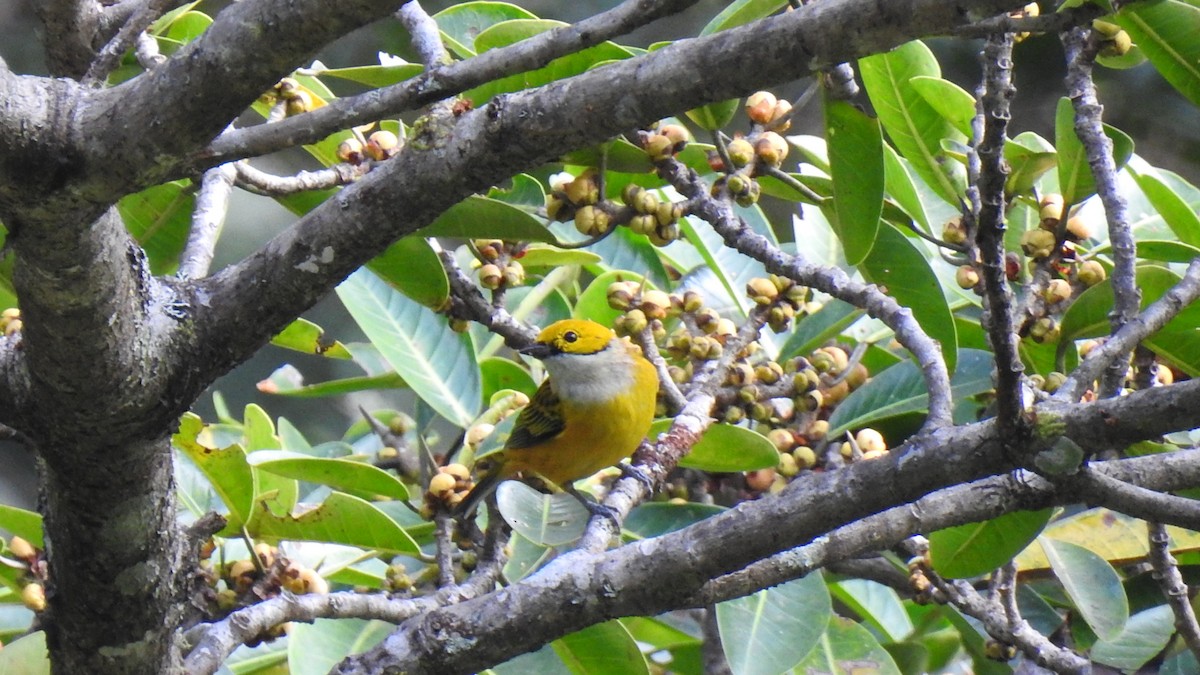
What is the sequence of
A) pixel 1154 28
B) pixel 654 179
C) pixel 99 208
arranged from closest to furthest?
pixel 99 208 → pixel 1154 28 → pixel 654 179

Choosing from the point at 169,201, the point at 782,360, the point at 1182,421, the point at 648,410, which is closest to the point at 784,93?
the point at 648,410

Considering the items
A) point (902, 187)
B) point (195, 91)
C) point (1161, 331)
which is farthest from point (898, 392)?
point (195, 91)

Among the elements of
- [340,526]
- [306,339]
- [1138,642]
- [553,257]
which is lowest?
[1138,642]

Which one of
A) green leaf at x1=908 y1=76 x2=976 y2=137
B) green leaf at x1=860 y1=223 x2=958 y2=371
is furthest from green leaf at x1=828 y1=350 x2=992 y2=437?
green leaf at x1=908 y1=76 x2=976 y2=137

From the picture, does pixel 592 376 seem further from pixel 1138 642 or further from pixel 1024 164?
pixel 1138 642

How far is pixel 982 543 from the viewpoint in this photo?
6.66 ft

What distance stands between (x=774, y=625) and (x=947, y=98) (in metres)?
1.06

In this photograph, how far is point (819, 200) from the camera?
7.72ft

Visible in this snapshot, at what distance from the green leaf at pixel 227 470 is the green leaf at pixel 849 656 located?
1.15 meters

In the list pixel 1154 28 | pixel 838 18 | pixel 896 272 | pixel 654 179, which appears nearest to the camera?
pixel 838 18

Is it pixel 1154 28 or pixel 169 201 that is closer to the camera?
pixel 1154 28

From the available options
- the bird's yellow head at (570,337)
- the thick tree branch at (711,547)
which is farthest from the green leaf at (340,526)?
the bird's yellow head at (570,337)

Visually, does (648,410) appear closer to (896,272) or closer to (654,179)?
(654,179)

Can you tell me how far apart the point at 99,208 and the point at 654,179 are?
1.46 m
